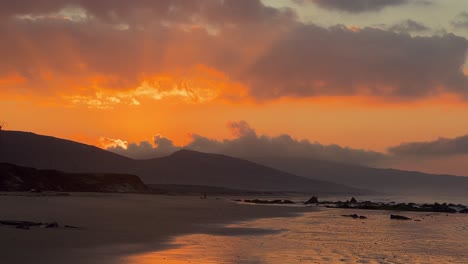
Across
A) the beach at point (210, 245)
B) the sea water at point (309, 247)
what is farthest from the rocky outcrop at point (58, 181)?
the sea water at point (309, 247)

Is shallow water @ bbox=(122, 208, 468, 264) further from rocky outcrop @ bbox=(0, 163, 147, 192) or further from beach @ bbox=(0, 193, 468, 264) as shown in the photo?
rocky outcrop @ bbox=(0, 163, 147, 192)

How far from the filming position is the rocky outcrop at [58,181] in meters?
106

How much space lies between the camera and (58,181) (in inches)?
4798

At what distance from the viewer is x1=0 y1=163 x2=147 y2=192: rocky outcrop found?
105719 millimetres

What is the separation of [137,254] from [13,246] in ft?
16.4

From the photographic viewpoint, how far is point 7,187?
101m

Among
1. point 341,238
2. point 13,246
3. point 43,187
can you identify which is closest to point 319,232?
point 341,238

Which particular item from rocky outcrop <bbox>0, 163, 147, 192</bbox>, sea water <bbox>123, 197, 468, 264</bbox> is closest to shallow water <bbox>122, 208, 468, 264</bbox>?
sea water <bbox>123, 197, 468, 264</bbox>

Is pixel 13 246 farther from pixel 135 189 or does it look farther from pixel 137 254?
pixel 135 189

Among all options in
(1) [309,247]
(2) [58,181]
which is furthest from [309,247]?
(2) [58,181]

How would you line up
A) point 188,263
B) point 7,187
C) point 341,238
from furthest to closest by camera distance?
1. point 7,187
2. point 341,238
3. point 188,263

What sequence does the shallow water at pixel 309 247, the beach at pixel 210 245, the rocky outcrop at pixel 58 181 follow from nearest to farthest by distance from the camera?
the beach at pixel 210 245 < the shallow water at pixel 309 247 < the rocky outcrop at pixel 58 181

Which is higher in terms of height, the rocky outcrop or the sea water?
the rocky outcrop

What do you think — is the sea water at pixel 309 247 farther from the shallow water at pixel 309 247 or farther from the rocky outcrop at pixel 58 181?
the rocky outcrop at pixel 58 181
